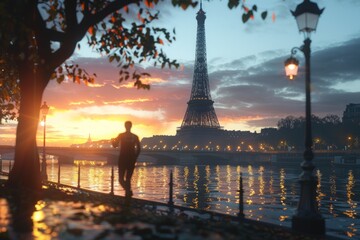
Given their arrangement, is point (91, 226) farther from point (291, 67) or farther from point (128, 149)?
point (291, 67)

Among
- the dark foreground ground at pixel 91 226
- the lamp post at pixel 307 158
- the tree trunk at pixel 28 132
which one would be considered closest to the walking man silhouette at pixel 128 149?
the tree trunk at pixel 28 132

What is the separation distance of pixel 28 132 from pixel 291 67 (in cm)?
816

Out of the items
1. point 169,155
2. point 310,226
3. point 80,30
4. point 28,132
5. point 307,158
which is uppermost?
point 80,30

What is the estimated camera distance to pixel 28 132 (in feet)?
45.1

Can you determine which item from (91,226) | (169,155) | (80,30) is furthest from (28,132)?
(169,155)

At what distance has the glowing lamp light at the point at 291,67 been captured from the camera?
43.4 ft

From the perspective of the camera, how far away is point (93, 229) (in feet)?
20.6

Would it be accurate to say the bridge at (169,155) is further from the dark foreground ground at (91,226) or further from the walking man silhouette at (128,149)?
the dark foreground ground at (91,226)

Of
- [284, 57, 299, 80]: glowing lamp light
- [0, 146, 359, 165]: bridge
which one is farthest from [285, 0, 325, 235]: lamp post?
[0, 146, 359, 165]: bridge

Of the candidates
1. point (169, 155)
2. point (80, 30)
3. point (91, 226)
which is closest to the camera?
point (91, 226)

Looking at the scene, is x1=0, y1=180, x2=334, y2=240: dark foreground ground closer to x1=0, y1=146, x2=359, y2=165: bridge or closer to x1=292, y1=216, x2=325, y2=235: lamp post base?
x1=292, y1=216, x2=325, y2=235: lamp post base

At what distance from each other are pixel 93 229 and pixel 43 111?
25841 mm

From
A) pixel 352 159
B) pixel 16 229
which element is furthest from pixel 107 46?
pixel 352 159

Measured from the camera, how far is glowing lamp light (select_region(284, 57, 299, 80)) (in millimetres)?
13242
